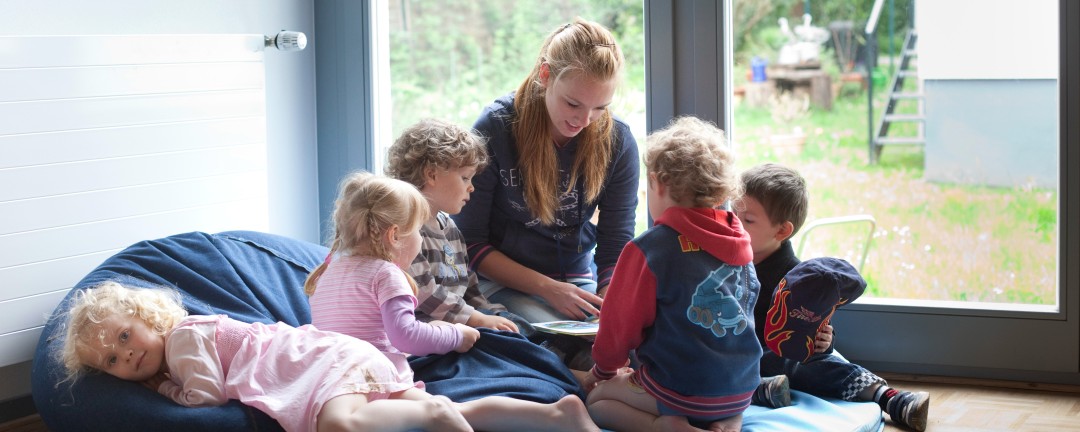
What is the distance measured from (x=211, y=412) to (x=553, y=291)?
0.87m

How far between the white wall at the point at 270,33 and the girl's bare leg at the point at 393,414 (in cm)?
107

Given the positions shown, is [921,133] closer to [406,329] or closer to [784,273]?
[784,273]

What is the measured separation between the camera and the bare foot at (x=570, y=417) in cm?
211

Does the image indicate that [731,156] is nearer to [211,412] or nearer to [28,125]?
[211,412]

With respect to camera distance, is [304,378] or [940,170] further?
[940,170]

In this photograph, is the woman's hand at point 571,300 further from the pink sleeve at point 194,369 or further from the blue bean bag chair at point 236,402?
the pink sleeve at point 194,369

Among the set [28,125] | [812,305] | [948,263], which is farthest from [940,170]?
[28,125]

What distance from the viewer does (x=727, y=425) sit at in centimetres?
214

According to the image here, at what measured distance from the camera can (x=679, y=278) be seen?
208 cm

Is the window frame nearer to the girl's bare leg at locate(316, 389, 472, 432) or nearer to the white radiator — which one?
the white radiator

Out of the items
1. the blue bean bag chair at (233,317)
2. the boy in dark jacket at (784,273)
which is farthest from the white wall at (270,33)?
the boy in dark jacket at (784,273)

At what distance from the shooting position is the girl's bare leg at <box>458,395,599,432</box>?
2115mm

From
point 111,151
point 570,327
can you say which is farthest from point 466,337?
point 111,151

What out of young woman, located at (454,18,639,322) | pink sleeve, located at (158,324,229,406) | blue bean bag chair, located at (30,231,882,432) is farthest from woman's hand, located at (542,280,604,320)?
pink sleeve, located at (158,324,229,406)
